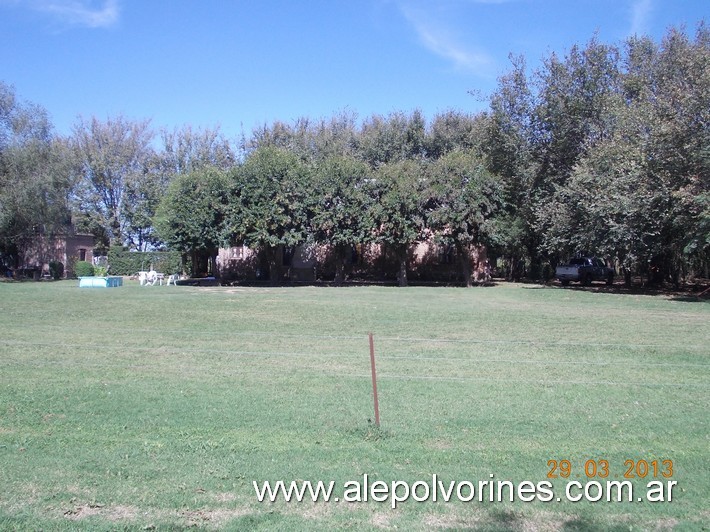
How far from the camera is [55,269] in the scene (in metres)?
44.1

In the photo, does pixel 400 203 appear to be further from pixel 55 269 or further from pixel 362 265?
pixel 55 269

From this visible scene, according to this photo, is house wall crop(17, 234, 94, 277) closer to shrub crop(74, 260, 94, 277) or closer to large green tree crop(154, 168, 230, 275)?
shrub crop(74, 260, 94, 277)

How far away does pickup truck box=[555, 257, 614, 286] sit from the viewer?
37.2 m

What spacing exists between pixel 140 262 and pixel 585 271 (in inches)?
1260

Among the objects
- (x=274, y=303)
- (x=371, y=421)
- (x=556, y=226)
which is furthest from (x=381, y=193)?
(x=371, y=421)

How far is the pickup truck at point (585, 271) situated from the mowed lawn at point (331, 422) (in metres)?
23.5

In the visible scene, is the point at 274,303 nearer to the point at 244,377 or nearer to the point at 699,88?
the point at 244,377

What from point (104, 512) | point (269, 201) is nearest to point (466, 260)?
point (269, 201)

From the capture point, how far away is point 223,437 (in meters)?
6.10

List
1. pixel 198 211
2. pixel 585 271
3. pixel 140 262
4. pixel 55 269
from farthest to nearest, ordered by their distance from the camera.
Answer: pixel 140 262
pixel 55 269
pixel 585 271
pixel 198 211

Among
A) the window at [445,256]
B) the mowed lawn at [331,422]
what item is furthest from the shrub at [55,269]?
the mowed lawn at [331,422]

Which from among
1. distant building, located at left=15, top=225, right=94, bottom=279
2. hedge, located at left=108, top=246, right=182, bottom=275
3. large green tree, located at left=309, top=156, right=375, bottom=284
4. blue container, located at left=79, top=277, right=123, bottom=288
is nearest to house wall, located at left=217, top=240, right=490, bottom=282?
hedge, located at left=108, top=246, right=182, bottom=275

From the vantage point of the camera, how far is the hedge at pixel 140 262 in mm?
46656

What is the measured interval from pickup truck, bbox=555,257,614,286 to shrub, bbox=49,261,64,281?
34.6 meters
